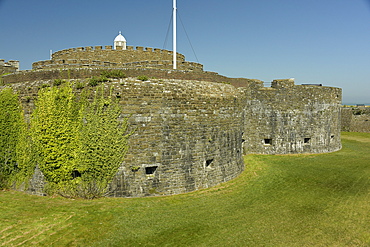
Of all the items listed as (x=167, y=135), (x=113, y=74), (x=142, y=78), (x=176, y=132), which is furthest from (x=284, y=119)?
(x=113, y=74)

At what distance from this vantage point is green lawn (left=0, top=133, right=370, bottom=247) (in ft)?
25.6

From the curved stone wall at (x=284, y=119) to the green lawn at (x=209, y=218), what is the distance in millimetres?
7757

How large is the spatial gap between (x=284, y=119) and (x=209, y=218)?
14.5 metres

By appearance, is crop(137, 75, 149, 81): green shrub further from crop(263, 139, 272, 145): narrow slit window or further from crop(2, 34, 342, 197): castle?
crop(263, 139, 272, 145): narrow slit window

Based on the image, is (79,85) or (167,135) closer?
(79,85)

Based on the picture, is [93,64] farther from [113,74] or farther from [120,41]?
[120,41]

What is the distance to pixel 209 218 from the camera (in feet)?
30.7

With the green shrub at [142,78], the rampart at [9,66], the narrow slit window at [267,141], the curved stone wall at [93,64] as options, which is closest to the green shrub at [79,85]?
the green shrub at [142,78]

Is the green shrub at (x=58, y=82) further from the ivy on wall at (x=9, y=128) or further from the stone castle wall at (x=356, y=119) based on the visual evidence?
the stone castle wall at (x=356, y=119)

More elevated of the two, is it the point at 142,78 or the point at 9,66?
the point at 9,66

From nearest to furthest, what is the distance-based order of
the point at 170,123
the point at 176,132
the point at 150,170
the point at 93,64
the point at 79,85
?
1. the point at 79,85
2. the point at 150,170
3. the point at 170,123
4. the point at 176,132
5. the point at 93,64

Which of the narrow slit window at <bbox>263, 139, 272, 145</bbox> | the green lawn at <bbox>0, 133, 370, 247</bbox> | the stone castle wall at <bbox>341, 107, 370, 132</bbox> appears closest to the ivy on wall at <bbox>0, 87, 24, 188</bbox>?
the green lawn at <bbox>0, 133, 370, 247</bbox>

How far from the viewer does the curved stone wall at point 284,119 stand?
69.5 feet

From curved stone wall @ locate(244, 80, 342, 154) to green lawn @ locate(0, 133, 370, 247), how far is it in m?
7.76
